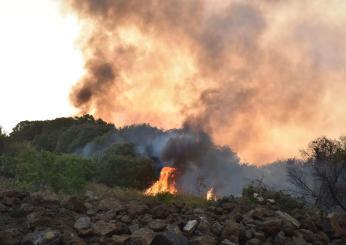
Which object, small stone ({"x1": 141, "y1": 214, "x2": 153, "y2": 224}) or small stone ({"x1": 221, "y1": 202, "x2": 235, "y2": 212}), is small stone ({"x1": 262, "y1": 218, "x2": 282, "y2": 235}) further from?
small stone ({"x1": 141, "y1": 214, "x2": 153, "y2": 224})

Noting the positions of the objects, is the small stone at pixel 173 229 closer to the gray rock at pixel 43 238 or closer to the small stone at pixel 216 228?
the small stone at pixel 216 228

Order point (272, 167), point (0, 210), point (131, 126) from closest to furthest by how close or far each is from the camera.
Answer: point (0, 210) < point (272, 167) < point (131, 126)

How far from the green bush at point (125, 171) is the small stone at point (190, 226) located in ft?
42.2

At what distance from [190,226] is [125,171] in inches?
554

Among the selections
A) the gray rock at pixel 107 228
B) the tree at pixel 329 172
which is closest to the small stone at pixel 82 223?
the gray rock at pixel 107 228

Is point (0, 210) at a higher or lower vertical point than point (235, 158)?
lower

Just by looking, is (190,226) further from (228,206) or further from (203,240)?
(228,206)

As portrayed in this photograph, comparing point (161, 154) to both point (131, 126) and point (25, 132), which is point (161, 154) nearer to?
point (131, 126)

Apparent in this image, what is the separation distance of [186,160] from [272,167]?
7459 mm

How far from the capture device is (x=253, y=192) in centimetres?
1739

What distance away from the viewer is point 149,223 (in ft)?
40.3

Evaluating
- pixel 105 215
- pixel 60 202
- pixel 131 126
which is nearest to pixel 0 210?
pixel 60 202

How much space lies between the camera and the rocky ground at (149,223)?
37.4 feet

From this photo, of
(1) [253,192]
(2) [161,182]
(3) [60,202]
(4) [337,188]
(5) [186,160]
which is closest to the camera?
(3) [60,202]
